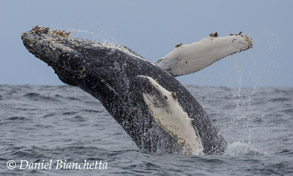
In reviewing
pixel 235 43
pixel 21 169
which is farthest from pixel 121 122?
pixel 235 43

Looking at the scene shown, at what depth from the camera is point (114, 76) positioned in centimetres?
1002

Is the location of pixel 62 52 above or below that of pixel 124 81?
above

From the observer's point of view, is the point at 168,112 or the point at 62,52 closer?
the point at 168,112

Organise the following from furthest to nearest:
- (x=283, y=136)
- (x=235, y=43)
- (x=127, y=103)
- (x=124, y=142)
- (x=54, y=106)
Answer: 1. (x=54, y=106)
2. (x=283, y=136)
3. (x=124, y=142)
4. (x=235, y=43)
5. (x=127, y=103)

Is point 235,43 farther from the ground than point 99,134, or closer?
farther from the ground

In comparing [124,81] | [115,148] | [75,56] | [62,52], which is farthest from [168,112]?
[115,148]

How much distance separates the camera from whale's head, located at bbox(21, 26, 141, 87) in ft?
32.7

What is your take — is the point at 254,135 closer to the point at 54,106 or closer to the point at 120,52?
the point at 120,52

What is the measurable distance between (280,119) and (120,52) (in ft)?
32.0

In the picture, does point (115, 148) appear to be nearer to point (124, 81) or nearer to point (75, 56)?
point (124, 81)

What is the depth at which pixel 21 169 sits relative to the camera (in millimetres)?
9438

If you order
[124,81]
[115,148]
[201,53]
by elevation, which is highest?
[201,53]

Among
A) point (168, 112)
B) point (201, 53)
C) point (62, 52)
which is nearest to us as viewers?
point (168, 112)

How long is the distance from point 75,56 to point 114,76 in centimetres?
82
